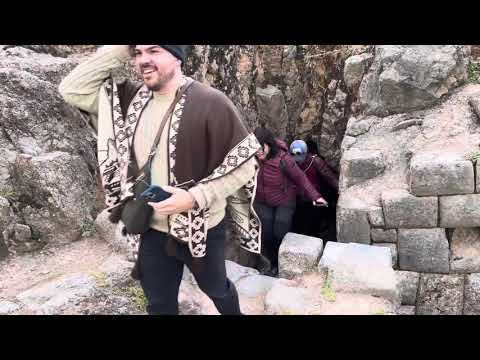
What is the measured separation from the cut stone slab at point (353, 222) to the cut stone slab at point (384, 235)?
7 centimetres

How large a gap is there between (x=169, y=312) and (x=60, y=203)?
6.11ft

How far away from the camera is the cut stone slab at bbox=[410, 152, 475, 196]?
4469 mm

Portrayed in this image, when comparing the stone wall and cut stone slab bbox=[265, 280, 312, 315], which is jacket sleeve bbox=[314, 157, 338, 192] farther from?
cut stone slab bbox=[265, 280, 312, 315]

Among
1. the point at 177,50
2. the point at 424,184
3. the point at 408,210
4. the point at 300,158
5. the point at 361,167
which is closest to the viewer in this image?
the point at 177,50

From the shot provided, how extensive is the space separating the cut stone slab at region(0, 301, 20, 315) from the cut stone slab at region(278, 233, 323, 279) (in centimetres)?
230

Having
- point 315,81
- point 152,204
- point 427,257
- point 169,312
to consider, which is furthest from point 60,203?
point 315,81

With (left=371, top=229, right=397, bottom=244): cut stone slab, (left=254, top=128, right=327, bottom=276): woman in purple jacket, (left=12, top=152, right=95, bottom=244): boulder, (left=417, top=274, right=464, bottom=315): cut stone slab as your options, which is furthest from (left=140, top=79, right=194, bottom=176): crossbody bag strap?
(left=417, top=274, right=464, bottom=315): cut stone slab

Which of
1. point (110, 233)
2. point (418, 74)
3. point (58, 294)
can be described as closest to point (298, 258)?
point (110, 233)

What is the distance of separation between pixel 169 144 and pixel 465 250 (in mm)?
3773

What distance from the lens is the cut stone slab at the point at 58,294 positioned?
338 cm

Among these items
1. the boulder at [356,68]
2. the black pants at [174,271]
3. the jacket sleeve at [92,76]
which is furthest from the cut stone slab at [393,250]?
the jacket sleeve at [92,76]

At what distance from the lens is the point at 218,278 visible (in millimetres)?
2787

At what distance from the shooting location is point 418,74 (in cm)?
542

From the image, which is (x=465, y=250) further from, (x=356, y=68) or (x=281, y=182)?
(x=356, y=68)
